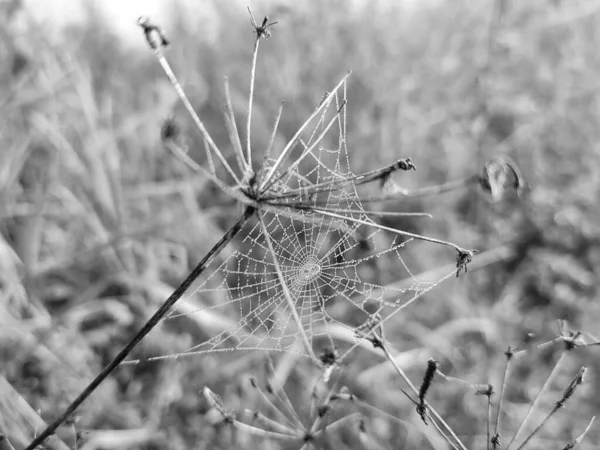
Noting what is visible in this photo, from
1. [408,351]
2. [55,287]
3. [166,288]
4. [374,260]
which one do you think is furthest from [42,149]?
[408,351]

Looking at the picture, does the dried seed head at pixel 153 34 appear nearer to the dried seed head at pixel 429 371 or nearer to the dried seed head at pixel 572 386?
the dried seed head at pixel 429 371

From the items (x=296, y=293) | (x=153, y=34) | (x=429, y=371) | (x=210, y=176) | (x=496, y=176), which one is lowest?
(x=296, y=293)

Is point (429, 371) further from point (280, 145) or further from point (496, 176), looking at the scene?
point (280, 145)

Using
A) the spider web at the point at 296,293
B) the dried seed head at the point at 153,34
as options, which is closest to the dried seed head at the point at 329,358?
the dried seed head at the point at 153,34

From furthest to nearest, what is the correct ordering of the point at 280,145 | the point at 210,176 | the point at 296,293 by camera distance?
1. the point at 280,145
2. the point at 296,293
3. the point at 210,176

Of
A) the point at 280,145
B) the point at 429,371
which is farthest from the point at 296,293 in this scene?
the point at 429,371

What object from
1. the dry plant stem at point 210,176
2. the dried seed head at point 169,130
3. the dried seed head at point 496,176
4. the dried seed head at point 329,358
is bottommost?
the dried seed head at point 329,358

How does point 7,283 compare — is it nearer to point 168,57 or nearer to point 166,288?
point 166,288

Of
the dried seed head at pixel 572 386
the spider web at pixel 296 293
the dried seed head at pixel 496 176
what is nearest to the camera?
the dried seed head at pixel 496 176

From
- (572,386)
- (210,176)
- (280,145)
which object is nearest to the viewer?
(210,176)
